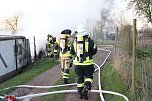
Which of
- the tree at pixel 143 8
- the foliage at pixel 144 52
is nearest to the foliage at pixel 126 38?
the foliage at pixel 144 52

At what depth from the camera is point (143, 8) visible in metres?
25.6

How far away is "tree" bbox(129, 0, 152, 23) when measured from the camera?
25031 mm

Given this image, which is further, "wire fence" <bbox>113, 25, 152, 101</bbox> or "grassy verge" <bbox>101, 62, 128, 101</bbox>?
"grassy verge" <bbox>101, 62, 128, 101</bbox>

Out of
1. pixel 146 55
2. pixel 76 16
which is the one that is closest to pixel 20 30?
pixel 76 16

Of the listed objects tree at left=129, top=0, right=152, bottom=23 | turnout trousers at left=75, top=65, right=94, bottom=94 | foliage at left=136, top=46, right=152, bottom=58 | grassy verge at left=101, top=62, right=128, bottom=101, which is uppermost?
tree at left=129, top=0, right=152, bottom=23

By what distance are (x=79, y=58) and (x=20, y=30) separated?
14.9m

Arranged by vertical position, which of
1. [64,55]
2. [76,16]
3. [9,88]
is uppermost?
[76,16]

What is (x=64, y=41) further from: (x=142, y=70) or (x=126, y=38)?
(x=142, y=70)

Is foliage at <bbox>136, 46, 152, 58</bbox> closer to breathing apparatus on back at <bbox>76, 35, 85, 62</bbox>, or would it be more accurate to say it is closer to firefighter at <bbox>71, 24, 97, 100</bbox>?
firefighter at <bbox>71, 24, 97, 100</bbox>

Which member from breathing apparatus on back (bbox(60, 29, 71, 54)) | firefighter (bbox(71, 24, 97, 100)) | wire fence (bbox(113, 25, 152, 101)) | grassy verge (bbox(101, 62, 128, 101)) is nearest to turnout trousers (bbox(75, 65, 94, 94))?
firefighter (bbox(71, 24, 97, 100))

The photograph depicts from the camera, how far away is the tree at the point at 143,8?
2503 centimetres

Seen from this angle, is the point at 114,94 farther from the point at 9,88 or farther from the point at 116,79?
the point at 9,88

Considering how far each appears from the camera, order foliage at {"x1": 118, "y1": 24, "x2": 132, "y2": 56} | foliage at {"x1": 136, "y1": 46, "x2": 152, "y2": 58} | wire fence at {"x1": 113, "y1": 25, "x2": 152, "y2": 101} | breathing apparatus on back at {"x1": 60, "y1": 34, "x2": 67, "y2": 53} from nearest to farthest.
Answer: wire fence at {"x1": 113, "y1": 25, "x2": 152, "y2": 101}, foliage at {"x1": 136, "y1": 46, "x2": 152, "y2": 58}, breathing apparatus on back at {"x1": 60, "y1": 34, "x2": 67, "y2": 53}, foliage at {"x1": 118, "y1": 24, "x2": 132, "y2": 56}

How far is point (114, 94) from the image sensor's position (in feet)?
27.1
